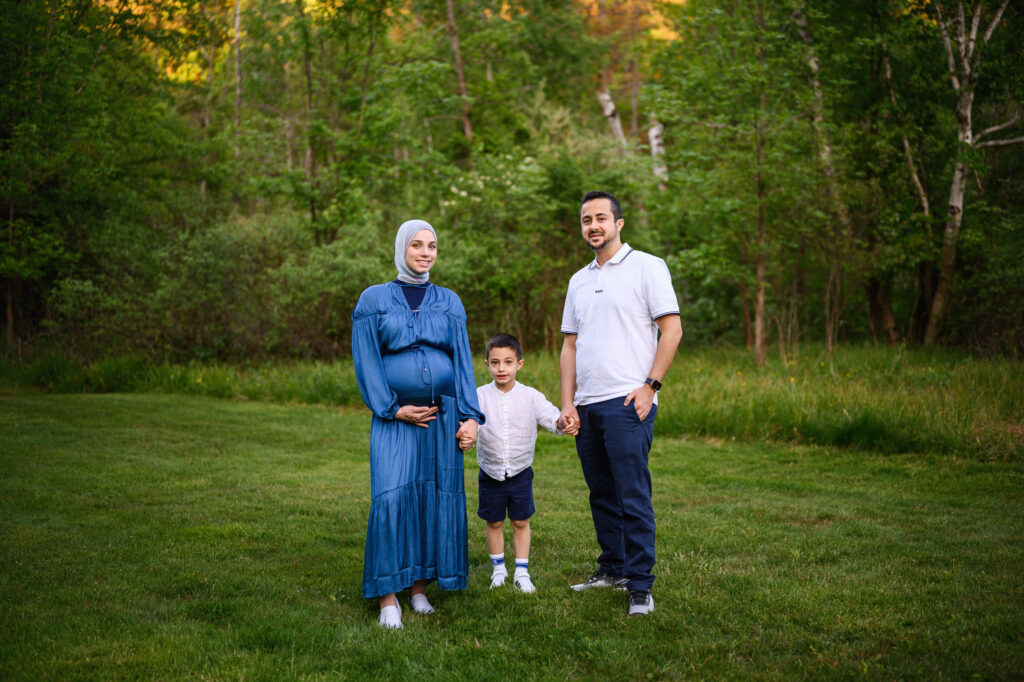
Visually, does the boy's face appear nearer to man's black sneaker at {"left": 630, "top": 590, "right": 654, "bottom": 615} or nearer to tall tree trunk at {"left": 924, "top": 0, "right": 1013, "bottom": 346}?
man's black sneaker at {"left": 630, "top": 590, "right": 654, "bottom": 615}

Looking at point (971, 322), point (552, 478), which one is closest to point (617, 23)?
point (971, 322)

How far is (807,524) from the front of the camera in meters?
6.34

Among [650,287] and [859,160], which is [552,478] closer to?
[650,287]

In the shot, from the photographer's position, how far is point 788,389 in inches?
421

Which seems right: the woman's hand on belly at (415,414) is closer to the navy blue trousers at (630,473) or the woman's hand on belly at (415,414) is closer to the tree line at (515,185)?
the navy blue trousers at (630,473)

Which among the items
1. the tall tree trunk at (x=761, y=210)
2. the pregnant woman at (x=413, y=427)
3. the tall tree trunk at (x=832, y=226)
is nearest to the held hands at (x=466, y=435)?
the pregnant woman at (x=413, y=427)

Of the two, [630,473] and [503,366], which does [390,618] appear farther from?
[503,366]

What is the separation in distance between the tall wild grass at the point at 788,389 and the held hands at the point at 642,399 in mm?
5688

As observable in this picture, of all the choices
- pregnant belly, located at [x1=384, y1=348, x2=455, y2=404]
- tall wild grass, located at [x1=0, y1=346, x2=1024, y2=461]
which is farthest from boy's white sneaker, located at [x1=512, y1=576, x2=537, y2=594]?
tall wild grass, located at [x1=0, y1=346, x2=1024, y2=461]

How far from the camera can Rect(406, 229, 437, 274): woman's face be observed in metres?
4.50

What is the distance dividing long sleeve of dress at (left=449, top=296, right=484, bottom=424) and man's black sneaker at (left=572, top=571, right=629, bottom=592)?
1.12 meters

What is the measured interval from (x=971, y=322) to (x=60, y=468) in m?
15.6

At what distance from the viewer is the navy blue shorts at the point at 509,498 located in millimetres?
4887

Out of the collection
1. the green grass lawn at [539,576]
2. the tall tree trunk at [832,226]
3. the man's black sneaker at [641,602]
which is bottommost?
the green grass lawn at [539,576]
